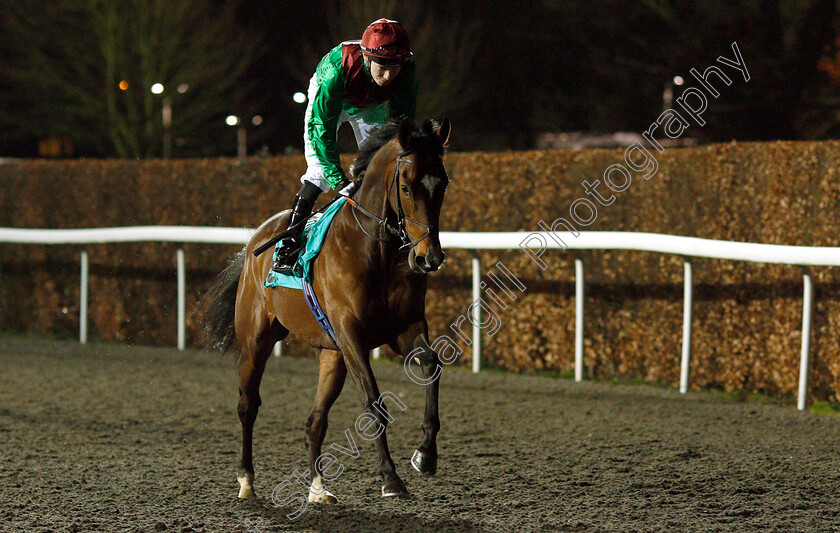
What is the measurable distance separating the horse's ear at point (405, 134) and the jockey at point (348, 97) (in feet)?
1.72

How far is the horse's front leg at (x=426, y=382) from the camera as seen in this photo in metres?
3.86

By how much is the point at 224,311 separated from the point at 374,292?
4.66ft

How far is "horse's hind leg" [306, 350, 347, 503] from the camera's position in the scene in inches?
177

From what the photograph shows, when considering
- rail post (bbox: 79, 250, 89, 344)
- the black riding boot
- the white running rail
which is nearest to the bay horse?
the black riding boot

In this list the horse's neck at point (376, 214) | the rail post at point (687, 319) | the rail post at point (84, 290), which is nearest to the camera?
the horse's neck at point (376, 214)

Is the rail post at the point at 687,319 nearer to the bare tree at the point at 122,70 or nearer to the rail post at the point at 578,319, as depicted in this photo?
the rail post at the point at 578,319

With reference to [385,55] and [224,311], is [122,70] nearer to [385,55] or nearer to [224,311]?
[224,311]

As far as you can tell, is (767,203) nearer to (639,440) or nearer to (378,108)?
(639,440)

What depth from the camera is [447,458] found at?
17.4ft

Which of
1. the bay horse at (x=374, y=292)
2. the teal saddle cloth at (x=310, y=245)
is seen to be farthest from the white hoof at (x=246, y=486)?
the teal saddle cloth at (x=310, y=245)

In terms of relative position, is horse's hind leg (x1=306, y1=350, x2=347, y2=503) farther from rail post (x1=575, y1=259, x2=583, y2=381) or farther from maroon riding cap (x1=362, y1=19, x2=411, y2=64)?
rail post (x1=575, y1=259, x2=583, y2=381)

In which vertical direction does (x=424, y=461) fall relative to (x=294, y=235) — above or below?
below

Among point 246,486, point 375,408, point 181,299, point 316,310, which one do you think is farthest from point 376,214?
point 181,299

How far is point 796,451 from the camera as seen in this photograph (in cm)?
535
